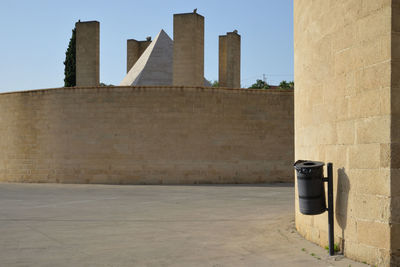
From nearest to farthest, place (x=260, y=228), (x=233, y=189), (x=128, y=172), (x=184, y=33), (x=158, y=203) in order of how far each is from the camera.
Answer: (x=260, y=228) < (x=158, y=203) < (x=233, y=189) < (x=128, y=172) < (x=184, y=33)

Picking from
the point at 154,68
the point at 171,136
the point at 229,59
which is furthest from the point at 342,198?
the point at 229,59

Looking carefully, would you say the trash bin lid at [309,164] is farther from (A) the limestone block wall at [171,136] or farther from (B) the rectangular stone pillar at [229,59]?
(B) the rectangular stone pillar at [229,59]

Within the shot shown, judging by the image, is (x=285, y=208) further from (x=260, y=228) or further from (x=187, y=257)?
(x=187, y=257)

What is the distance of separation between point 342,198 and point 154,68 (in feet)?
79.8

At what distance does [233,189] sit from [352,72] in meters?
10.1

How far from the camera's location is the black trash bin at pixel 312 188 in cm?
592

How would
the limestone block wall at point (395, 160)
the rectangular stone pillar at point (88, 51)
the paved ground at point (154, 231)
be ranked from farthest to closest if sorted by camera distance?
1. the rectangular stone pillar at point (88, 51)
2. the paved ground at point (154, 231)
3. the limestone block wall at point (395, 160)

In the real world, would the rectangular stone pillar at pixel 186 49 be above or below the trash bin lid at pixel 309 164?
above

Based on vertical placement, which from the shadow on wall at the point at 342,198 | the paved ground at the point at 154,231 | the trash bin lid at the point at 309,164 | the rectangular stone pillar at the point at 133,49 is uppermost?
the rectangular stone pillar at the point at 133,49

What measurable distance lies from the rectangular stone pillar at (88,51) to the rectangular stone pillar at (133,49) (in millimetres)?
7257

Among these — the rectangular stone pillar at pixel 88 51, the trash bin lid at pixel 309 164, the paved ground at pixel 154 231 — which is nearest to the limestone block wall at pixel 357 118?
the trash bin lid at pixel 309 164

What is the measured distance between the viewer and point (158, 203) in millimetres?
11719

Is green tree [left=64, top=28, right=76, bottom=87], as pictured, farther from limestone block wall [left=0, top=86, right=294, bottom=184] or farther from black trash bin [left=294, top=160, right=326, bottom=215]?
black trash bin [left=294, top=160, right=326, bottom=215]

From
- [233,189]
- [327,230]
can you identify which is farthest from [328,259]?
[233,189]
